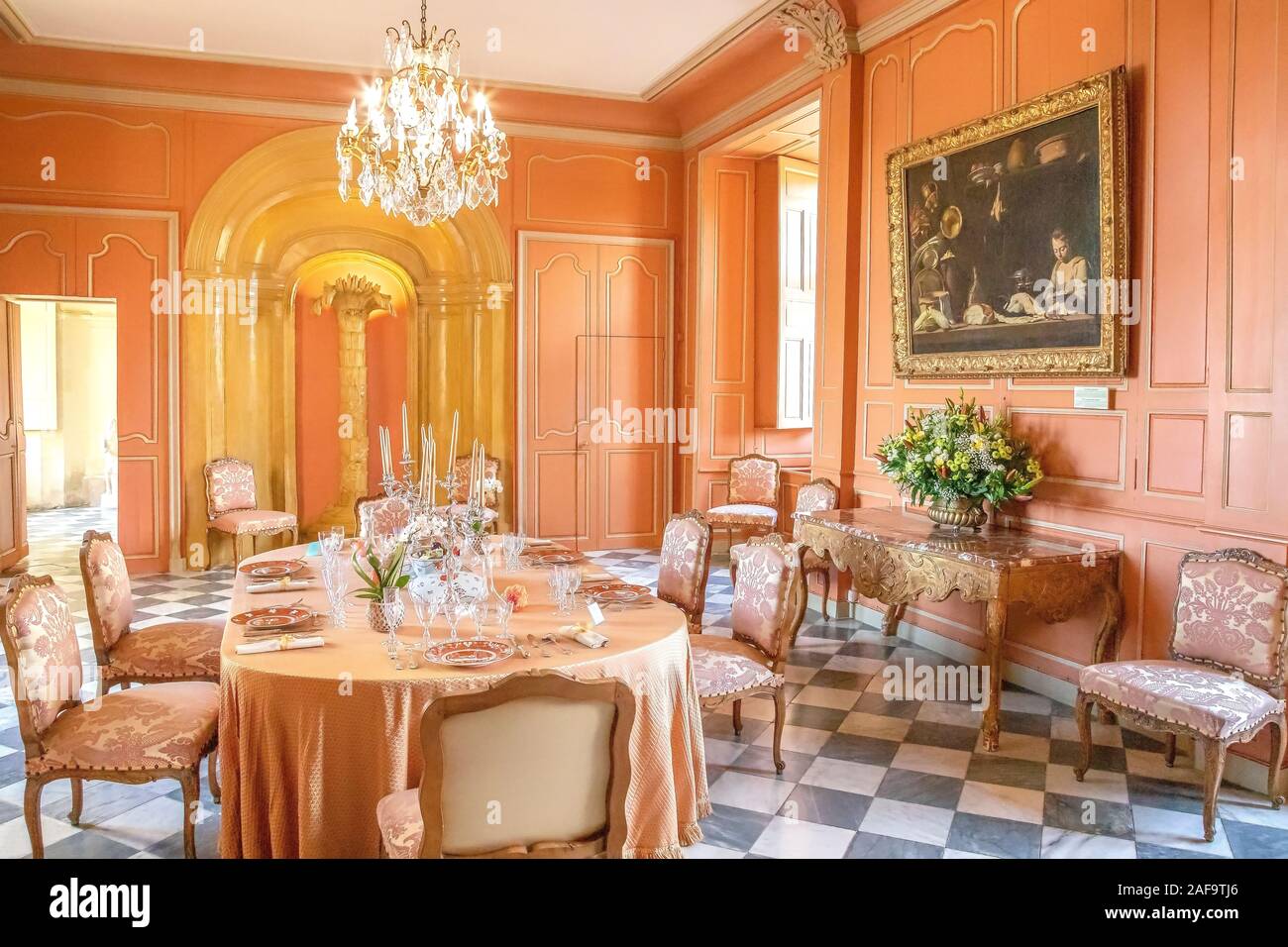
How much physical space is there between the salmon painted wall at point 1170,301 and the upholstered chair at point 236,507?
16.7 ft

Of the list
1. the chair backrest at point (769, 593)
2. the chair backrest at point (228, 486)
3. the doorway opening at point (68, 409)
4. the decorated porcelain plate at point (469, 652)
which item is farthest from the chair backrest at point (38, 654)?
the doorway opening at point (68, 409)

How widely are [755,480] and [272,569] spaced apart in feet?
15.6

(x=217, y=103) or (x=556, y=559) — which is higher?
(x=217, y=103)

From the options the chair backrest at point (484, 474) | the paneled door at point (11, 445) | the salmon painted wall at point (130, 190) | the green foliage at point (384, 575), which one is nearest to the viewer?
the green foliage at point (384, 575)

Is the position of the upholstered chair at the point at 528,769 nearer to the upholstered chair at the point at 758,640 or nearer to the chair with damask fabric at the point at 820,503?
the upholstered chair at the point at 758,640

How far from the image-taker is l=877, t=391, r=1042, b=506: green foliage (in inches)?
178

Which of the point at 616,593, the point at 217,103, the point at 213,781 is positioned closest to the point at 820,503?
the point at 616,593

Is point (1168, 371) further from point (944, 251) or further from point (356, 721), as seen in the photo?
point (356, 721)

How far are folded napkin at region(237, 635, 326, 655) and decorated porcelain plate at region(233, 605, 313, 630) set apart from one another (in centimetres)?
14

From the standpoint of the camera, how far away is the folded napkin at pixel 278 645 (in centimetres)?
279

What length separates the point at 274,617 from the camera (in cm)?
312

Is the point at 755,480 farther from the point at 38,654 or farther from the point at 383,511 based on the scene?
the point at 38,654
